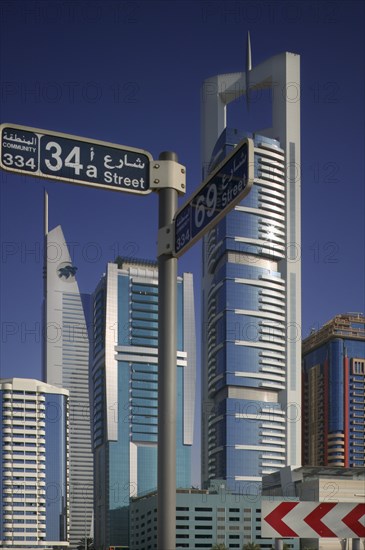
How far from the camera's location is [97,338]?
19250cm

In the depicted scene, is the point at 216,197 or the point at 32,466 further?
the point at 32,466

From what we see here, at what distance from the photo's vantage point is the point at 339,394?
178 m

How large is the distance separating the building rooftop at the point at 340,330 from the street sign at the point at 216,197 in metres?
176

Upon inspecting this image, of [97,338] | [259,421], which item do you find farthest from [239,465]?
[97,338]

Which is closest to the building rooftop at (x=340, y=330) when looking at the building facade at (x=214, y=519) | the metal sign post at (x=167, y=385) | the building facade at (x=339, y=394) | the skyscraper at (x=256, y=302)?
the building facade at (x=339, y=394)

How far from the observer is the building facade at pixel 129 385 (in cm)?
17425

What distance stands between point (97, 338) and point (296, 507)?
188 metres

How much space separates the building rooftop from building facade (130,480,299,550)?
50.9m

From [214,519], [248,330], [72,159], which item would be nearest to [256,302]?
[248,330]

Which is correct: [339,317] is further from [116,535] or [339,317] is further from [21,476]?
[21,476]

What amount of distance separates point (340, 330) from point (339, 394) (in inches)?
510

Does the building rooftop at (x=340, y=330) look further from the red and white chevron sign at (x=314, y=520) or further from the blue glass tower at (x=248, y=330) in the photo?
the red and white chevron sign at (x=314, y=520)

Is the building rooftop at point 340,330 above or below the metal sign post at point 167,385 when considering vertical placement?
above

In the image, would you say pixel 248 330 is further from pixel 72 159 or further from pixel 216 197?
pixel 216 197
